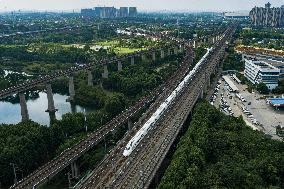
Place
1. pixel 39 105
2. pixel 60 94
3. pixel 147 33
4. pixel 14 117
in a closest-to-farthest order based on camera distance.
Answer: pixel 14 117, pixel 39 105, pixel 60 94, pixel 147 33

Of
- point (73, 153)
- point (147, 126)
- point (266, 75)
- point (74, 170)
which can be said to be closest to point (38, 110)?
point (147, 126)

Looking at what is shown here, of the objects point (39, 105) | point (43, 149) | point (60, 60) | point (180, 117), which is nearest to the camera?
point (43, 149)

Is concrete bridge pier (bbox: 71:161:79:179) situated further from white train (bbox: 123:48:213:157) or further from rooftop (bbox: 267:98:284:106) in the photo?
rooftop (bbox: 267:98:284:106)

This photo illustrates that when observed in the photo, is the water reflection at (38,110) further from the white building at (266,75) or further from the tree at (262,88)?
the white building at (266,75)

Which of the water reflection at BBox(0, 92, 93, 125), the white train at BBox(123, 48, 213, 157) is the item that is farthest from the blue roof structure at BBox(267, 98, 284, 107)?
the water reflection at BBox(0, 92, 93, 125)

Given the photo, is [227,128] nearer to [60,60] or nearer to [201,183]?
[201,183]

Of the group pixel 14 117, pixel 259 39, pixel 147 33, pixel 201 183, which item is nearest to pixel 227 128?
pixel 201 183

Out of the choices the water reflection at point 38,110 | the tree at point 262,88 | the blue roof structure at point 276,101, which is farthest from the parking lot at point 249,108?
the water reflection at point 38,110
